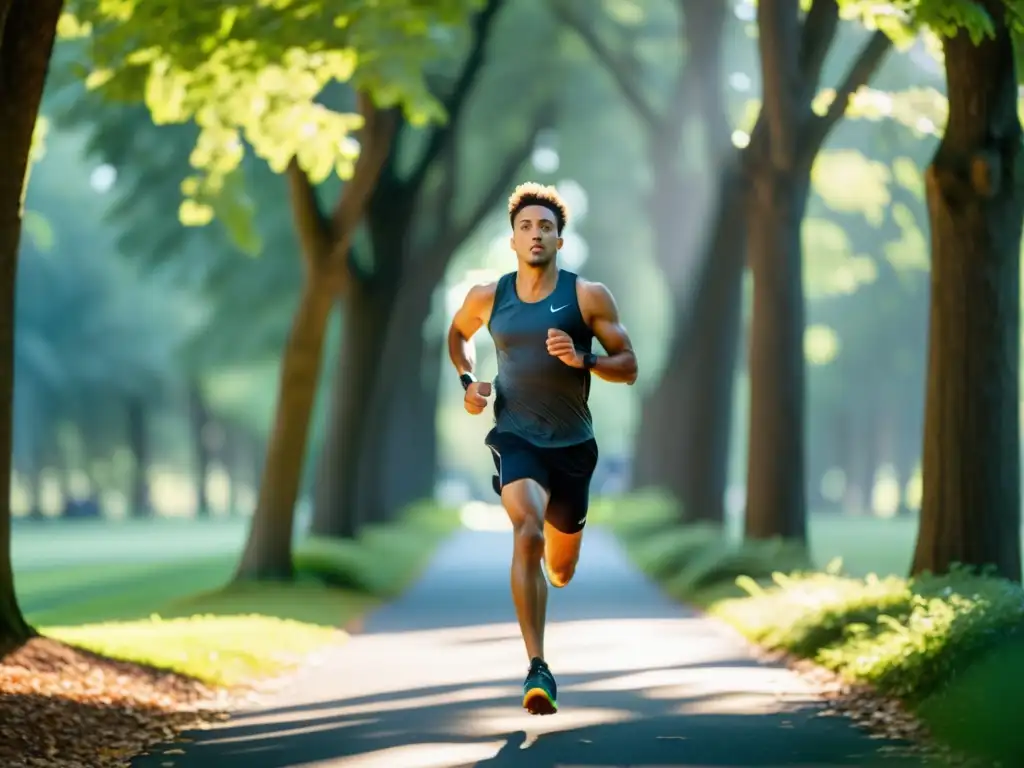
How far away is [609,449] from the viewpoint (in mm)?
97750

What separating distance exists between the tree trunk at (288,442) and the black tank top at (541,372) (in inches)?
454

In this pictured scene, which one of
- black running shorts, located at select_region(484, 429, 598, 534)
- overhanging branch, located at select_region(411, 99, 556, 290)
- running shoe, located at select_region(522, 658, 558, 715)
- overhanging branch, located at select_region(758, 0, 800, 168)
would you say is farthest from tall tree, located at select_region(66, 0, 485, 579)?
overhanging branch, located at select_region(411, 99, 556, 290)

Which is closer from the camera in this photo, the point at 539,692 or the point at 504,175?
the point at 539,692

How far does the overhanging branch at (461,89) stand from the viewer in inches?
978

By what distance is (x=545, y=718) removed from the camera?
9.78 metres

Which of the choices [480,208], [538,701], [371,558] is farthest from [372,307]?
[538,701]

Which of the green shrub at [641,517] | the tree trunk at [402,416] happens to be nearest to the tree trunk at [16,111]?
the tree trunk at [402,416]

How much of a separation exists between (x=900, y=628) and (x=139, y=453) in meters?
50.2

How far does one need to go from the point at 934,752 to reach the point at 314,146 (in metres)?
12.5

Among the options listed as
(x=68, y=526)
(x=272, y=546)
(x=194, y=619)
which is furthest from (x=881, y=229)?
(x=194, y=619)

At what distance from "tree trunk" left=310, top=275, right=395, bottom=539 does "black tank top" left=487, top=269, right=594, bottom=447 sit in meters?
16.5

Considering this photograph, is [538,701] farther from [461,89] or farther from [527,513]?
[461,89]

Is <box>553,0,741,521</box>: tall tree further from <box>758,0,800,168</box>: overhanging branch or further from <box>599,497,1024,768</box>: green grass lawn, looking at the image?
<box>758,0,800,168</box>: overhanging branch

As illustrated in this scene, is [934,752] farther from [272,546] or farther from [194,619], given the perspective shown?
[272,546]
